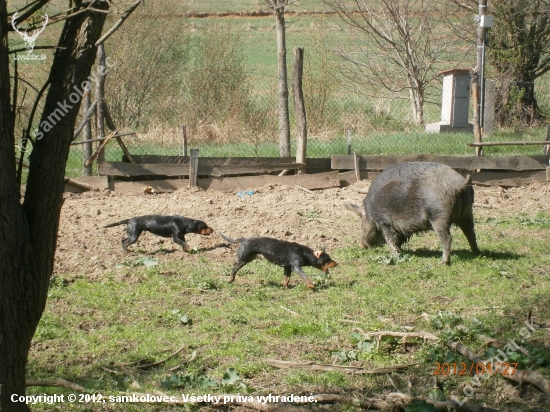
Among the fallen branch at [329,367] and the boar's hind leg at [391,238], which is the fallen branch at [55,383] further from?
the boar's hind leg at [391,238]

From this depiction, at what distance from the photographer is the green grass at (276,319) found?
5695mm

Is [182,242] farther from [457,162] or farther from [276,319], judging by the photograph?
[457,162]

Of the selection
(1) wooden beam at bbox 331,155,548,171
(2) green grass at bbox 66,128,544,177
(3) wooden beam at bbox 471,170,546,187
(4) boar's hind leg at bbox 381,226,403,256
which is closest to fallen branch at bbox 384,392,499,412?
(4) boar's hind leg at bbox 381,226,403,256

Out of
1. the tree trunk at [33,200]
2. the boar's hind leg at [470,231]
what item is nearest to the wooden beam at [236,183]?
the boar's hind leg at [470,231]

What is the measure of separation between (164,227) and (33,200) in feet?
20.2

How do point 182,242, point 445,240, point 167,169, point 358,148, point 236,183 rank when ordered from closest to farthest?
point 445,240 → point 182,242 → point 167,169 → point 236,183 → point 358,148

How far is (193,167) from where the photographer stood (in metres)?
14.5

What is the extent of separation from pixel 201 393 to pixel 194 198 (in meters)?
8.38

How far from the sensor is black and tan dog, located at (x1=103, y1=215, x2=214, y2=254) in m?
10.2

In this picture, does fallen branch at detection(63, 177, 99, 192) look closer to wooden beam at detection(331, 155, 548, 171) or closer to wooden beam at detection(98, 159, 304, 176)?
wooden beam at detection(98, 159, 304, 176)

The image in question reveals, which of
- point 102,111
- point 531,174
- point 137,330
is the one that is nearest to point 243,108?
point 102,111

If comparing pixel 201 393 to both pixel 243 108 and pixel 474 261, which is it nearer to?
pixel 474 261

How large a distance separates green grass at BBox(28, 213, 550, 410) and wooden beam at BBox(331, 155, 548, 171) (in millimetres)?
5180

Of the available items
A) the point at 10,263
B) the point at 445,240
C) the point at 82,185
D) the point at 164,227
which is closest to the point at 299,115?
the point at 82,185
